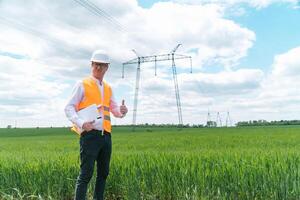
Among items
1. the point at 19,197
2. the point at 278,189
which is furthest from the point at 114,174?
the point at 278,189

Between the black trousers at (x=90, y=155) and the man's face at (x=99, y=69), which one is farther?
the man's face at (x=99, y=69)

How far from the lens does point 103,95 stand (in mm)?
4711

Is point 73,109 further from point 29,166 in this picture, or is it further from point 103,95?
point 29,166

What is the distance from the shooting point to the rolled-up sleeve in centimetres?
430

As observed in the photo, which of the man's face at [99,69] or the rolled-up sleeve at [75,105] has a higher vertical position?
the man's face at [99,69]

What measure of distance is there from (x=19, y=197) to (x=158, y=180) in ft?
7.81

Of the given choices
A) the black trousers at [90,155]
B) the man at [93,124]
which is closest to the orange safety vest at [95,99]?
the man at [93,124]

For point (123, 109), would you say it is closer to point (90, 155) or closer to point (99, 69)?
point (99, 69)

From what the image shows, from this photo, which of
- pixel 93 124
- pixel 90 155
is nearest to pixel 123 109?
pixel 93 124

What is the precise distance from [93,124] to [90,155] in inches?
15.2

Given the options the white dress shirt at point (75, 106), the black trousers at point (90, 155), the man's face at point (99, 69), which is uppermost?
the man's face at point (99, 69)

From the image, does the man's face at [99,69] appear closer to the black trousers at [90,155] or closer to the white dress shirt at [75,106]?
the white dress shirt at [75,106]

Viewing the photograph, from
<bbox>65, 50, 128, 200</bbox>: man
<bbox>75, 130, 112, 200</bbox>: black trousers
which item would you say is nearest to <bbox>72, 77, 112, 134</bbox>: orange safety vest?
<bbox>65, 50, 128, 200</bbox>: man

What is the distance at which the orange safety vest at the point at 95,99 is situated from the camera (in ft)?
14.8
